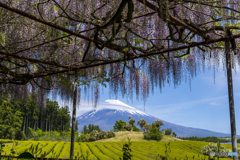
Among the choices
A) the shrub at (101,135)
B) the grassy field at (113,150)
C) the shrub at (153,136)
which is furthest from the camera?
the shrub at (101,135)

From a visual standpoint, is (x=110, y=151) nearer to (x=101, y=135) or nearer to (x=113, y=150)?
(x=113, y=150)

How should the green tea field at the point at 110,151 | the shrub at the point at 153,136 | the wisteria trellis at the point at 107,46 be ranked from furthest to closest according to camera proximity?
the shrub at the point at 153,136 < the green tea field at the point at 110,151 < the wisteria trellis at the point at 107,46

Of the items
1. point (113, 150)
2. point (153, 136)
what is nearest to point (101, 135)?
point (153, 136)

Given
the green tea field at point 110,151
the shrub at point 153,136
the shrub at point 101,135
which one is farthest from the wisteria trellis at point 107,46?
the shrub at point 101,135

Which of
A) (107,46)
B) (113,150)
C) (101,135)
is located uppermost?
(107,46)

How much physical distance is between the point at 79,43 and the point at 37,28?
57.0 inches

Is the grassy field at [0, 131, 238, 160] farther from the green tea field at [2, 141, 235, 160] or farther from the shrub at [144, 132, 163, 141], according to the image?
the shrub at [144, 132, 163, 141]

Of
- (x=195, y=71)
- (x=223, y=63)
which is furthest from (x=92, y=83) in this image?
(x=223, y=63)

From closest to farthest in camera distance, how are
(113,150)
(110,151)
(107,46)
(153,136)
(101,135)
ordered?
(107,46) < (110,151) < (113,150) < (153,136) < (101,135)

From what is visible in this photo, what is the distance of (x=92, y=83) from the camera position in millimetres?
5977

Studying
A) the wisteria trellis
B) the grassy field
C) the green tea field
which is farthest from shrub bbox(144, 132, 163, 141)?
the wisteria trellis

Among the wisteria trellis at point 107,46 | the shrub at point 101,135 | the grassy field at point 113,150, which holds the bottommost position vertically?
the shrub at point 101,135

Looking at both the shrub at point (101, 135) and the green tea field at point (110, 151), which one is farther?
the shrub at point (101, 135)

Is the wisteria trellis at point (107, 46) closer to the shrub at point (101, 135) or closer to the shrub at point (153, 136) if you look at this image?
the shrub at point (153, 136)
